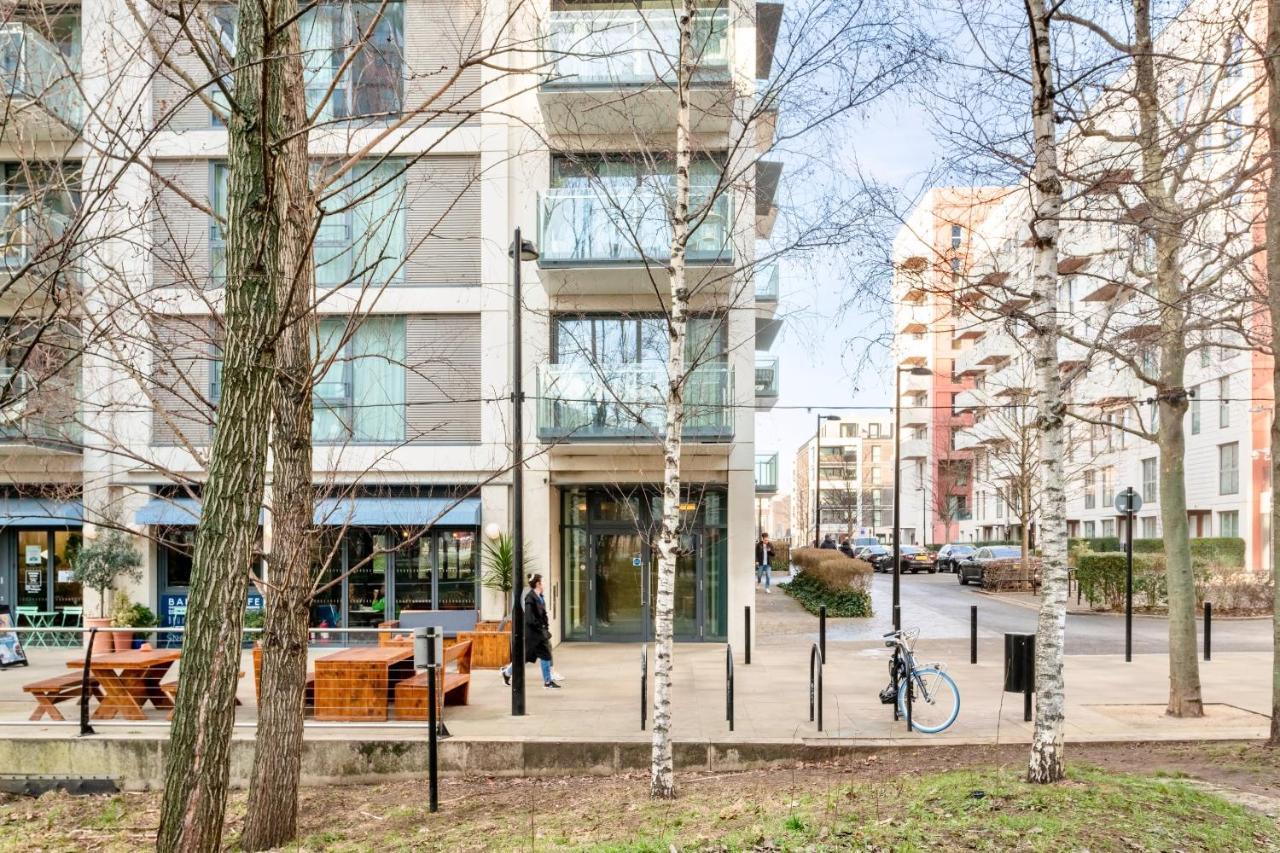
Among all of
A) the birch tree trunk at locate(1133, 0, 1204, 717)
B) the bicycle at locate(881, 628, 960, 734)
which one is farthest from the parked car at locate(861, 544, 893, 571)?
the bicycle at locate(881, 628, 960, 734)

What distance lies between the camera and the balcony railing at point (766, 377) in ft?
74.7

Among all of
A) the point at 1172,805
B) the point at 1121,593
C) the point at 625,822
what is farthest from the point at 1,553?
the point at 1121,593

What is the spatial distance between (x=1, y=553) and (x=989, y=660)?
19264 mm

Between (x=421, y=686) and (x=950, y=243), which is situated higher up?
(x=950, y=243)

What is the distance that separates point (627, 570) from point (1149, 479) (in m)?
35.4

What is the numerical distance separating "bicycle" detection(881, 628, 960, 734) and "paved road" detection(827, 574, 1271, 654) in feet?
26.2

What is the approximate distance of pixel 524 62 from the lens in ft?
64.2

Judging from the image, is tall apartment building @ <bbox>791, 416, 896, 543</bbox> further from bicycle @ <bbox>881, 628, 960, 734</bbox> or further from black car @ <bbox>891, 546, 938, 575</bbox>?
bicycle @ <bbox>881, 628, 960, 734</bbox>

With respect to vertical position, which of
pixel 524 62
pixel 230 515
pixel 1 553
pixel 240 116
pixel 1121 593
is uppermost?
pixel 524 62

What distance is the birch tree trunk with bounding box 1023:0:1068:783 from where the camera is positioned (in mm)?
7176

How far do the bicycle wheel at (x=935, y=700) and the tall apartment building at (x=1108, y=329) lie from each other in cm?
339

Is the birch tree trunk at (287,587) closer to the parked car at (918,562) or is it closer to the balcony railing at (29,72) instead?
the balcony railing at (29,72)

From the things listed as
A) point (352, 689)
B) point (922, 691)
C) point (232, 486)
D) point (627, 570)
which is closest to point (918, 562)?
point (627, 570)

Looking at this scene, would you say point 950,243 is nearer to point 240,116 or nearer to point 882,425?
point 240,116
